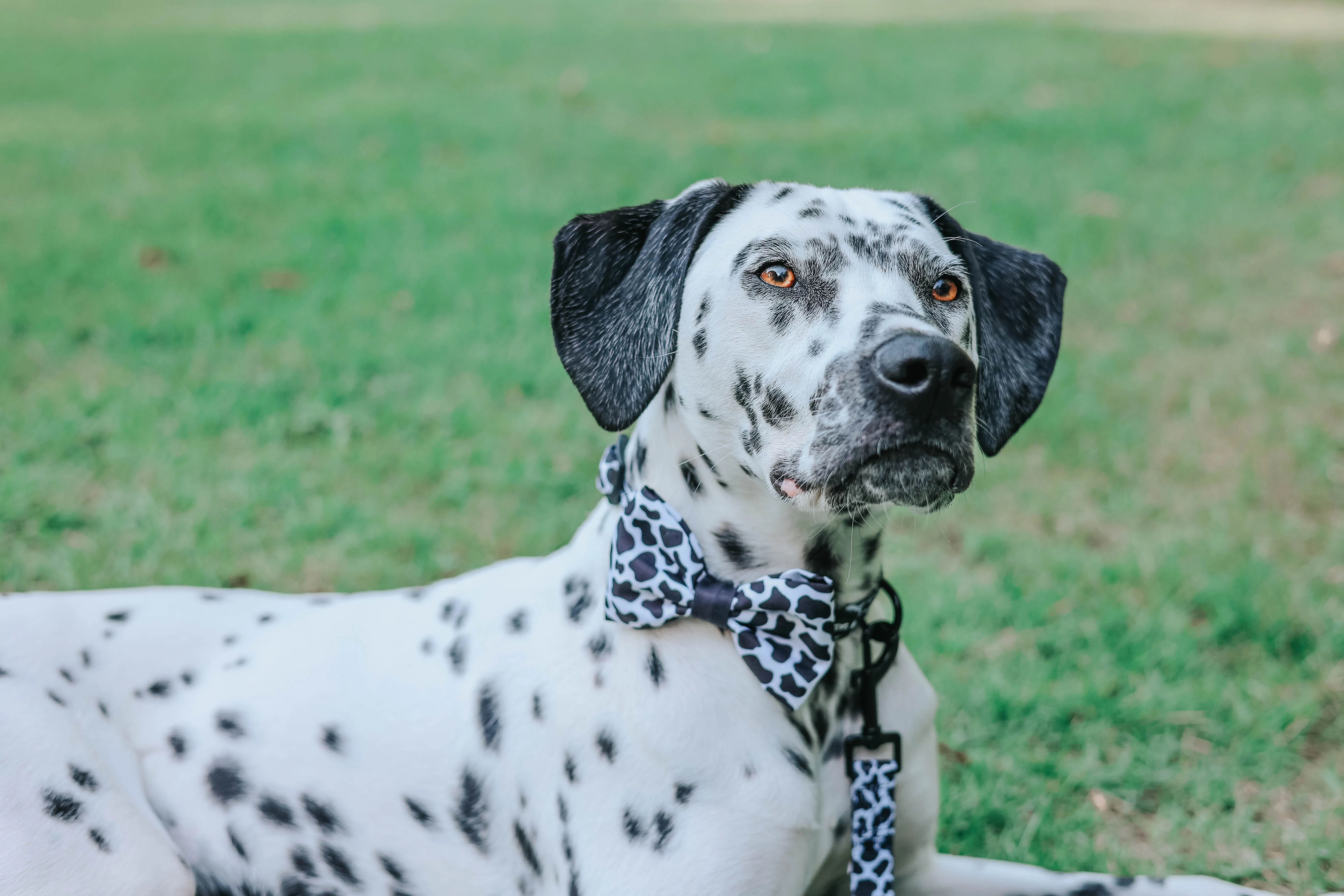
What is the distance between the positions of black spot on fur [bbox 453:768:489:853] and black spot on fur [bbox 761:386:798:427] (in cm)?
103

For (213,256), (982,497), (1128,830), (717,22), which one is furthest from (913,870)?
(717,22)

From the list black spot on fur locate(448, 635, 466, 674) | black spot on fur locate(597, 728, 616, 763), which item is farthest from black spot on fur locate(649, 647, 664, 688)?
black spot on fur locate(448, 635, 466, 674)

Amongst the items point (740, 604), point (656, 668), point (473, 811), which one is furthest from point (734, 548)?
point (473, 811)

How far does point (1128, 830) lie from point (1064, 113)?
898cm

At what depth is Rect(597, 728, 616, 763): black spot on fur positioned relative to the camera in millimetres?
2508

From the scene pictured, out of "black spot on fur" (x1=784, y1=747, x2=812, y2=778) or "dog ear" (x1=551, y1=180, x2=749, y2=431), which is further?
"dog ear" (x1=551, y1=180, x2=749, y2=431)

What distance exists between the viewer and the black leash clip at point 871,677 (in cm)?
263

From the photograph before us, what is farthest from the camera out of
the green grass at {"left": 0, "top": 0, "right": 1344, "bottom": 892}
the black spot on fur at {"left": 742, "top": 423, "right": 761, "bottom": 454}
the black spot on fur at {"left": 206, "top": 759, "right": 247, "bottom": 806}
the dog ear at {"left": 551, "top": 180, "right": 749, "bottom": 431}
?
the green grass at {"left": 0, "top": 0, "right": 1344, "bottom": 892}

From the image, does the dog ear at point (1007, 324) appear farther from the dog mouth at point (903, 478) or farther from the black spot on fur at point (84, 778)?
the black spot on fur at point (84, 778)

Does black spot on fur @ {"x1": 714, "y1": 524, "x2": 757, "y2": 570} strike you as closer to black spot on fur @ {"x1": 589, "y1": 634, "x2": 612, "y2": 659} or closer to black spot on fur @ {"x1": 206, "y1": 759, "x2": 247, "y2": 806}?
black spot on fur @ {"x1": 589, "y1": 634, "x2": 612, "y2": 659}

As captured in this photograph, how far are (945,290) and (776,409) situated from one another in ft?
1.70

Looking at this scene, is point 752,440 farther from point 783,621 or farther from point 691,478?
point 783,621

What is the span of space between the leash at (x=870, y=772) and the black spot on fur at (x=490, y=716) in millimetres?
771

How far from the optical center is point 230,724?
9.16 ft
